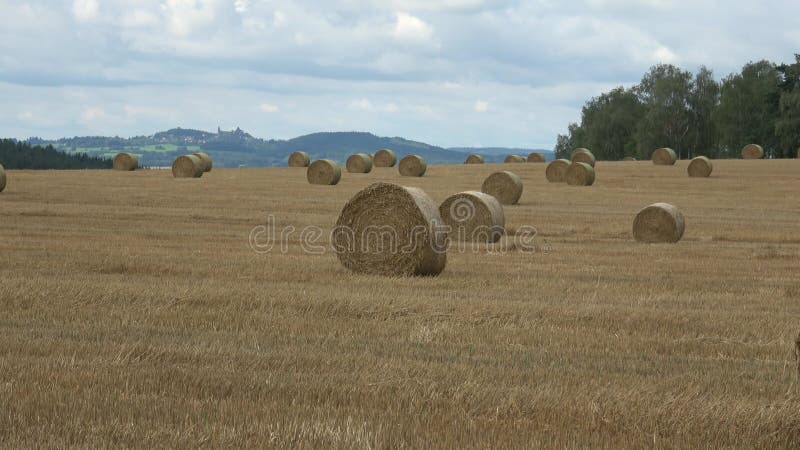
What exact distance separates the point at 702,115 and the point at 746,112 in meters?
6.59

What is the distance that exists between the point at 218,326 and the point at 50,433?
4.13 meters

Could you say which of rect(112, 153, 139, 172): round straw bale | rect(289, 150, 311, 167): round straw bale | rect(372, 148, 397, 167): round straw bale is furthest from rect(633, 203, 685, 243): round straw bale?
rect(112, 153, 139, 172): round straw bale

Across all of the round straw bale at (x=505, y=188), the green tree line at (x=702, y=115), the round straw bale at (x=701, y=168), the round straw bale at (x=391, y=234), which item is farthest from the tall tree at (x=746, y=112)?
the round straw bale at (x=391, y=234)

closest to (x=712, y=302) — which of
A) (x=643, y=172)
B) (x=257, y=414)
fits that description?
(x=257, y=414)

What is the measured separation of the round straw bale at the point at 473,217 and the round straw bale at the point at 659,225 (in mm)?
3083

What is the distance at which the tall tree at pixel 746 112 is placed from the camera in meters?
85.1

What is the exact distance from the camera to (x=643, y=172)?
51.5 metres

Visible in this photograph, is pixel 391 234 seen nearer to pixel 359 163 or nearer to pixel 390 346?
pixel 390 346

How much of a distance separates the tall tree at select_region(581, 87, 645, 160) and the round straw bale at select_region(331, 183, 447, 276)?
84920mm

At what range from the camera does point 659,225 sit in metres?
22.2

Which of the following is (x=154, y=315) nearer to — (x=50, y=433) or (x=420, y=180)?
(x=50, y=433)

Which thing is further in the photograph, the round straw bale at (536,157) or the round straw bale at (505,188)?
the round straw bale at (536,157)

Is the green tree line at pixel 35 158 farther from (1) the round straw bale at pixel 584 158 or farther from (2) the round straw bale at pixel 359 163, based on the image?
(1) the round straw bale at pixel 584 158

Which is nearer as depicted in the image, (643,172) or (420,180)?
(420,180)
